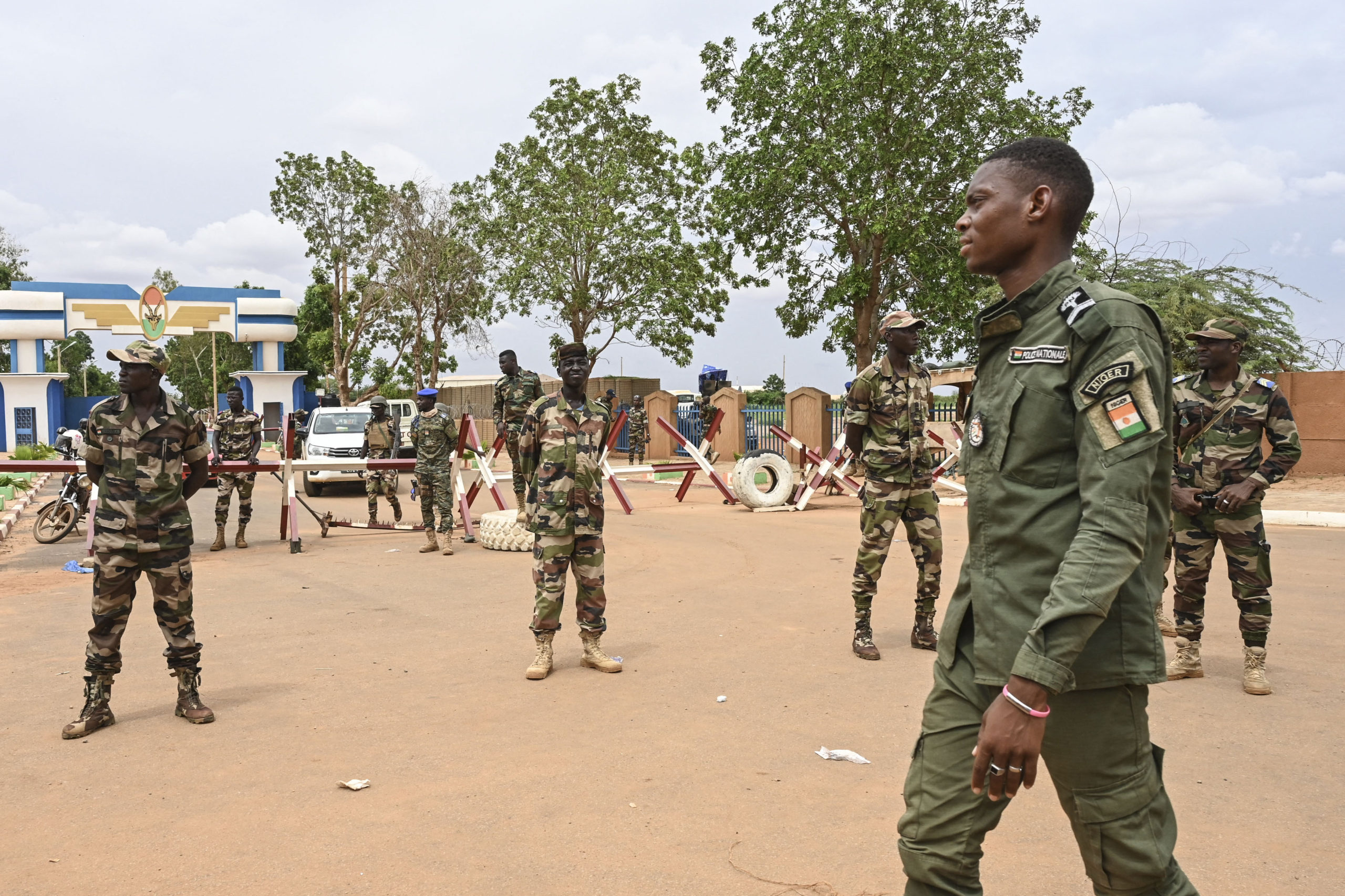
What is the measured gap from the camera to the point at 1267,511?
13.5 m

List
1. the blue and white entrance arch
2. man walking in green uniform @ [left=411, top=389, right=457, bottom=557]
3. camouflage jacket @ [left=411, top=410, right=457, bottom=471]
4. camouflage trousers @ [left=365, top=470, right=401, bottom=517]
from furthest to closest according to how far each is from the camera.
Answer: the blue and white entrance arch → camouflage trousers @ [left=365, top=470, right=401, bottom=517] → camouflage jacket @ [left=411, top=410, right=457, bottom=471] → man walking in green uniform @ [left=411, top=389, right=457, bottom=557]

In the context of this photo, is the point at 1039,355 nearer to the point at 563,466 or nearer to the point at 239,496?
the point at 563,466

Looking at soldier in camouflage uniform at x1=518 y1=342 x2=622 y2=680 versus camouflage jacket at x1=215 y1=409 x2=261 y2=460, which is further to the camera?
camouflage jacket at x1=215 y1=409 x2=261 y2=460

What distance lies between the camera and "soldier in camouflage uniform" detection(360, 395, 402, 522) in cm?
1414

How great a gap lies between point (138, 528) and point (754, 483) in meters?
11.5

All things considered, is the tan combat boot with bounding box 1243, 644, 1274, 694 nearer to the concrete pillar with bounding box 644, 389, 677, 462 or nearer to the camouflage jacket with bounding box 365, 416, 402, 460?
the camouflage jacket with bounding box 365, 416, 402, 460

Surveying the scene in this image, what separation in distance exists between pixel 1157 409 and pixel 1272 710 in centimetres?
406

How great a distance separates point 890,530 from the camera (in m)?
6.38

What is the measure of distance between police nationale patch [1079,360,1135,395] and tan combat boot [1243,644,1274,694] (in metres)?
4.36

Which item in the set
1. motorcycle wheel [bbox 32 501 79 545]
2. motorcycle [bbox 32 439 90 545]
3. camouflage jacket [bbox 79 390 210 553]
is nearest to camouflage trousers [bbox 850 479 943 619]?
camouflage jacket [bbox 79 390 210 553]

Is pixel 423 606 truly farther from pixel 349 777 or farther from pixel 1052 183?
pixel 1052 183

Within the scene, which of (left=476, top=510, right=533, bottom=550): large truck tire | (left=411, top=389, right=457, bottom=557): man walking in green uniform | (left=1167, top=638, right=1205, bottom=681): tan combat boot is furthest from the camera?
(left=411, top=389, right=457, bottom=557): man walking in green uniform

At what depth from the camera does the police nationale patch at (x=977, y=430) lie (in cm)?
229

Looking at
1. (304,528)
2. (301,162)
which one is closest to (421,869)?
(304,528)
